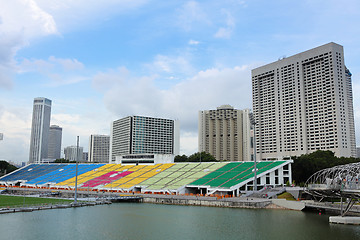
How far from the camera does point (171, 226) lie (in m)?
34.7

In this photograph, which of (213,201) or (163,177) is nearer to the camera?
(213,201)

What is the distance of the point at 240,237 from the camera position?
96.3 feet

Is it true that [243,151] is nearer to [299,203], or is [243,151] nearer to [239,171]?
[239,171]

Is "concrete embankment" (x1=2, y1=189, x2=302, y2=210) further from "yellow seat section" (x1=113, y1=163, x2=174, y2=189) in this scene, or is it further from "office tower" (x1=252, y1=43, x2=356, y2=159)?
"office tower" (x1=252, y1=43, x2=356, y2=159)

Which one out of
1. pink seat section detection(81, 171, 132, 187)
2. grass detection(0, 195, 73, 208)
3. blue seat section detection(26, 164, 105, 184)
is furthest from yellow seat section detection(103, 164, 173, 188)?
grass detection(0, 195, 73, 208)

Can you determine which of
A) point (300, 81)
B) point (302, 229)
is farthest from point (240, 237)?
point (300, 81)

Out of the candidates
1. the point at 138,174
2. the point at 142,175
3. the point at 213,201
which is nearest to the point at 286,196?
the point at 213,201

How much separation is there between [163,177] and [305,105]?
8609cm

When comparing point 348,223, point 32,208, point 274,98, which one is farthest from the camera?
point 274,98

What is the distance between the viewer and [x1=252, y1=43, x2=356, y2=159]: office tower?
427ft

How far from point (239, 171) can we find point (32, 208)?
43087 mm

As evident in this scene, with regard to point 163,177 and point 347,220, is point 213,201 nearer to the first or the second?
point 347,220

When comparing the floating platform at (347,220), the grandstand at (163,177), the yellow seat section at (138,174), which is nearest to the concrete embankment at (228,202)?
the grandstand at (163,177)

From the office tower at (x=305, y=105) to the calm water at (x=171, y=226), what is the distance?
9693 centimetres
